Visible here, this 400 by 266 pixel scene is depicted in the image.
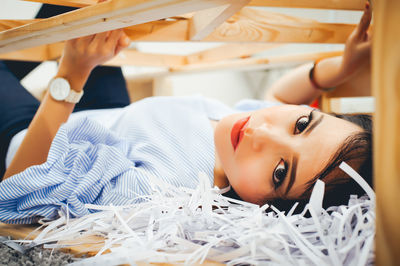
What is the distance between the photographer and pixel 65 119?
82 centimetres

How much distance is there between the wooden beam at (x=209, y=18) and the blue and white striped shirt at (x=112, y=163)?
304 millimetres

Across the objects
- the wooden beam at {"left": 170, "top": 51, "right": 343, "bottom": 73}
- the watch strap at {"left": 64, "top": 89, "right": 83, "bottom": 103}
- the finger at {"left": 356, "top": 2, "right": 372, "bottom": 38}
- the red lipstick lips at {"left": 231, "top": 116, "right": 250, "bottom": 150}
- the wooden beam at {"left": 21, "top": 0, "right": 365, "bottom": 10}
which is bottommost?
the red lipstick lips at {"left": 231, "top": 116, "right": 250, "bottom": 150}

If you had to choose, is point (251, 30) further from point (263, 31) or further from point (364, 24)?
point (364, 24)

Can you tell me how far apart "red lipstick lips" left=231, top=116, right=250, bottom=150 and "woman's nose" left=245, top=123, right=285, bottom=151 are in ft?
0.20

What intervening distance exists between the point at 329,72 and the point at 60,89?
3.16ft

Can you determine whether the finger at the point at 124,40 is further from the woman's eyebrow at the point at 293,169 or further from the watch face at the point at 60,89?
the woman's eyebrow at the point at 293,169

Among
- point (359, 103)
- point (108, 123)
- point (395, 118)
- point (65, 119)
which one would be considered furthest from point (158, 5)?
point (359, 103)

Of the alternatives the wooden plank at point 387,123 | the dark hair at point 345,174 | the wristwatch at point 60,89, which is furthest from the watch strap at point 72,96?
the wooden plank at point 387,123

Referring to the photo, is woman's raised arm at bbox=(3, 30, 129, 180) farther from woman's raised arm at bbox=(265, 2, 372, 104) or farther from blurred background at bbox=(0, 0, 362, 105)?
blurred background at bbox=(0, 0, 362, 105)

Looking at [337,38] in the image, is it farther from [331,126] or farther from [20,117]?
[20,117]

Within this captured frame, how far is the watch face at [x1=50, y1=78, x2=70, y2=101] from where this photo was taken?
2.57 ft

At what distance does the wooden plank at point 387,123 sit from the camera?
0.22 meters

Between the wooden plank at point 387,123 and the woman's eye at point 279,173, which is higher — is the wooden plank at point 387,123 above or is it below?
above

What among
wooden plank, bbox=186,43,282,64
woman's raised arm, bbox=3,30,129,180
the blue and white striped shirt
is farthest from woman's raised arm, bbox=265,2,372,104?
woman's raised arm, bbox=3,30,129,180
